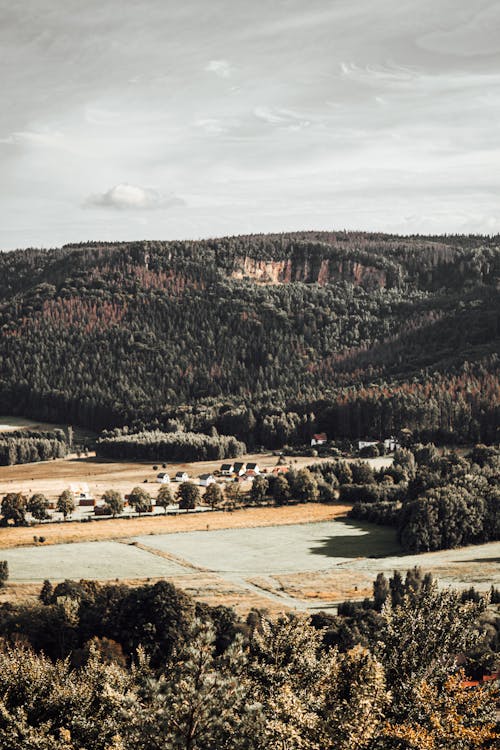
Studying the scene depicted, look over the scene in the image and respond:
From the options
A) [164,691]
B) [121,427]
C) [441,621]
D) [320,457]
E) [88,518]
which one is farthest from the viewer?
[121,427]

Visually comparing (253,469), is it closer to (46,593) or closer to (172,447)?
(172,447)

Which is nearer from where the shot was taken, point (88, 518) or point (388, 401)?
point (88, 518)

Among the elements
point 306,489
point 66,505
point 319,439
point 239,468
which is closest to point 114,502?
point 66,505

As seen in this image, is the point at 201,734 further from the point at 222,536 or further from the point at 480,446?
the point at 480,446

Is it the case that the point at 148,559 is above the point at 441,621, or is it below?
below

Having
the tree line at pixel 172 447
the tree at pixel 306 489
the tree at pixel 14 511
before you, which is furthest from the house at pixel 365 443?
the tree at pixel 14 511

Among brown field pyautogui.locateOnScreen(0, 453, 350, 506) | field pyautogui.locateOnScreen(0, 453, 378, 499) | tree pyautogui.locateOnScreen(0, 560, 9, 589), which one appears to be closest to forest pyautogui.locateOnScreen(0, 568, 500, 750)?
tree pyautogui.locateOnScreen(0, 560, 9, 589)

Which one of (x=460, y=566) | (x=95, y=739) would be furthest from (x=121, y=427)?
(x=95, y=739)
